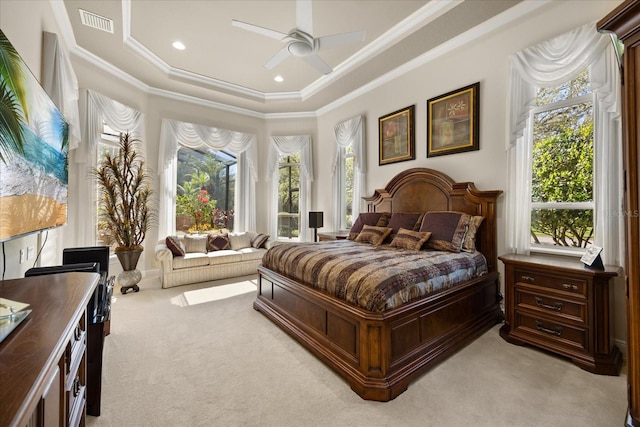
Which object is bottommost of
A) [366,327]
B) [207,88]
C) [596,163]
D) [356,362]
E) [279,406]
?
[279,406]

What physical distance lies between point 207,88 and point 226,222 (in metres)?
2.62

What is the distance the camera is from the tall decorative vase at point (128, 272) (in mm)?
3941

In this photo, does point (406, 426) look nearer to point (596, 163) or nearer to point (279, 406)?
point (279, 406)

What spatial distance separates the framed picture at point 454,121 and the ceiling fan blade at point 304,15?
79.9 inches

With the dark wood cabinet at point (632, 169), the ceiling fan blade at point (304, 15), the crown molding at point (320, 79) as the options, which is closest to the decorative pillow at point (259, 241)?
the crown molding at point (320, 79)

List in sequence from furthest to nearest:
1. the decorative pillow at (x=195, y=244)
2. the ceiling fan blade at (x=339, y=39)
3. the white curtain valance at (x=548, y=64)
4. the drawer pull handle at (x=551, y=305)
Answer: the decorative pillow at (x=195, y=244), the ceiling fan blade at (x=339, y=39), the white curtain valance at (x=548, y=64), the drawer pull handle at (x=551, y=305)

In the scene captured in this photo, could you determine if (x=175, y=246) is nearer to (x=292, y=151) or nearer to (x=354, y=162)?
(x=292, y=151)

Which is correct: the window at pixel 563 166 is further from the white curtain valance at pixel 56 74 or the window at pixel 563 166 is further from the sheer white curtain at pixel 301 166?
the white curtain valance at pixel 56 74

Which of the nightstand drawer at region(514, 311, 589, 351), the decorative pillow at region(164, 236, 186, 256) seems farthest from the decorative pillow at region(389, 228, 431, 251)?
the decorative pillow at region(164, 236, 186, 256)

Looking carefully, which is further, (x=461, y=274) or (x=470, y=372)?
(x=461, y=274)

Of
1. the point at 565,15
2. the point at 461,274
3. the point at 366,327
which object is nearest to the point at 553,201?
the point at 461,274

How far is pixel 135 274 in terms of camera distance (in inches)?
159

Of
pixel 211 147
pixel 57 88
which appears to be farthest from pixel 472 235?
pixel 211 147

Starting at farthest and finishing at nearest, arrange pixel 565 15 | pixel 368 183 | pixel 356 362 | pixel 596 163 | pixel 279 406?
pixel 368 183 < pixel 565 15 < pixel 596 163 < pixel 356 362 < pixel 279 406
